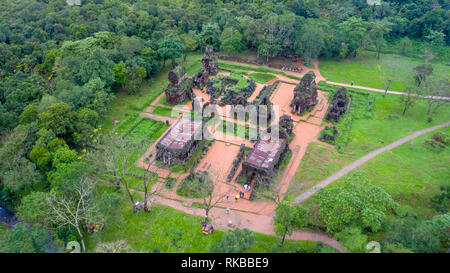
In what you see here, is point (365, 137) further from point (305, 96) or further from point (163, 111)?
point (163, 111)

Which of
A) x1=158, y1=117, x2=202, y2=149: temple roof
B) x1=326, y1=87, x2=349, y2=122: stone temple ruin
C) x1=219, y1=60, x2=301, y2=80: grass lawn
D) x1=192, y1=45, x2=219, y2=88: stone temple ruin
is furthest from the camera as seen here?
x1=219, y1=60, x2=301, y2=80: grass lawn

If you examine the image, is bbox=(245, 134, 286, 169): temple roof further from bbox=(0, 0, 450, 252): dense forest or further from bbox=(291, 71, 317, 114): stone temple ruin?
bbox=(0, 0, 450, 252): dense forest

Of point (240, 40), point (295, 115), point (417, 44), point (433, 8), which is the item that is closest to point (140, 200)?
point (295, 115)

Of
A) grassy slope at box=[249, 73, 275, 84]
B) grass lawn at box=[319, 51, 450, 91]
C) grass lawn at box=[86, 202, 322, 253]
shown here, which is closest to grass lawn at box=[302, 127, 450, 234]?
grass lawn at box=[86, 202, 322, 253]

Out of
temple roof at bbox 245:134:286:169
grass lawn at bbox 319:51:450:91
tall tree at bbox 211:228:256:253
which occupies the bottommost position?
tall tree at bbox 211:228:256:253

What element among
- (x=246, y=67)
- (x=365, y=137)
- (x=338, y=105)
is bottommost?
(x=365, y=137)

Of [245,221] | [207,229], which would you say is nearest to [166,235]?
[207,229]

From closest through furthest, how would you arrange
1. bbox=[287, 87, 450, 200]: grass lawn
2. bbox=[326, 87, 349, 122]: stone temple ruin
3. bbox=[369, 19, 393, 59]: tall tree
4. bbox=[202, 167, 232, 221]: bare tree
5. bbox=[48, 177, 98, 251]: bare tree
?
bbox=[48, 177, 98, 251]: bare tree < bbox=[202, 167, 232, 221]: bare tree < bbox=[287, 87, 450, 200]: grass lawn < bbox=[326, 87, 349, 122]: stone temple ruin < bbox=[369, 19, 393, 59]: tall tree
